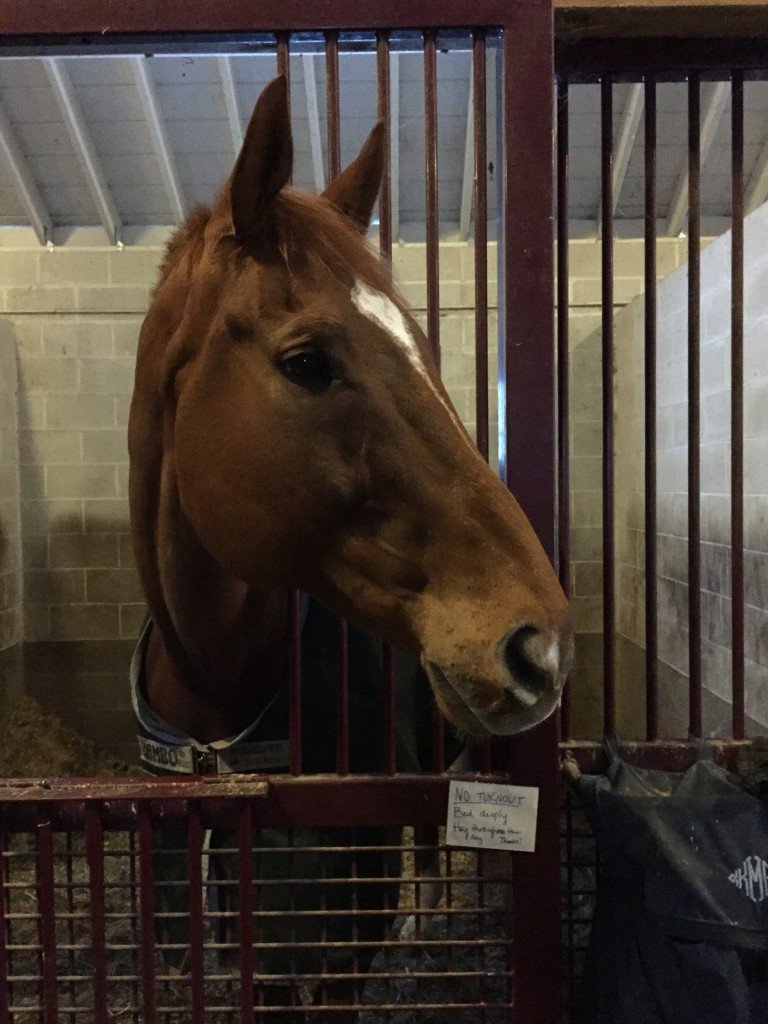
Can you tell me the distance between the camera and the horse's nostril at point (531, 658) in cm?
76

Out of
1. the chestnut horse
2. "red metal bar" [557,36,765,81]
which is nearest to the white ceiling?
"red metal bar" [557,36,765,81]

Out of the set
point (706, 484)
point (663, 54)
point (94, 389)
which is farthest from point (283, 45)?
point (94, 389)

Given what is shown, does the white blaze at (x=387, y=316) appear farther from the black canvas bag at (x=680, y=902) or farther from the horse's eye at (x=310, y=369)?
the black canvas bag at (x=680, y=902)

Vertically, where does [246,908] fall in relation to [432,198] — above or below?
below


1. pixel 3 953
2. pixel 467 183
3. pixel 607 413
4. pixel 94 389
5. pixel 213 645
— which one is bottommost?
pixel 3 953

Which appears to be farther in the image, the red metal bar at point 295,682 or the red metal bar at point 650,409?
the red metal bar at point 650,409

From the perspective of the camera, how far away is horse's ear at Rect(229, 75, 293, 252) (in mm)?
834

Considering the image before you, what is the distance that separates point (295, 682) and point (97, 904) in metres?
0.40

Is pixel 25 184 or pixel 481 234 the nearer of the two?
pixel 481 234

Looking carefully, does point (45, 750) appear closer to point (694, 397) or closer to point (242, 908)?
point (242, 908)

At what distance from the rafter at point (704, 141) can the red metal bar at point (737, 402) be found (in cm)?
167

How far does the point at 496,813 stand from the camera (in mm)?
1021

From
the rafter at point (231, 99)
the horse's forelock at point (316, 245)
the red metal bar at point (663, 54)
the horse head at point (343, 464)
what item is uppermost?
the rafter at point (231, 99)

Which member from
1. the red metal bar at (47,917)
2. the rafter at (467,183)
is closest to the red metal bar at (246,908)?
the red metal bar at (47,917)
